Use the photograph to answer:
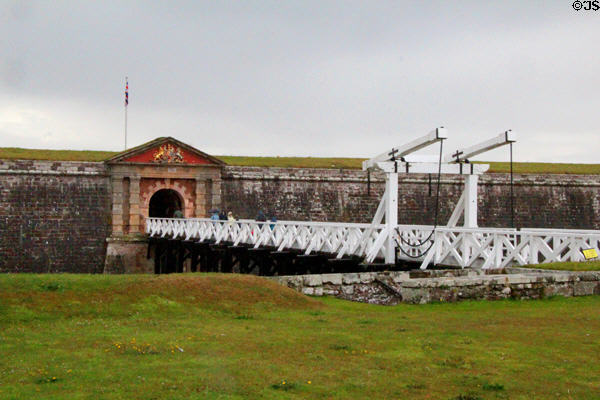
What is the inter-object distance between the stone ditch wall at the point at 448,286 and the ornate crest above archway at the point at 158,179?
16489 mm

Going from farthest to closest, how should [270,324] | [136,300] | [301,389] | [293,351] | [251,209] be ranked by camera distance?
[251,209] → [136,300] → [270,324] → [293,351] → [301,389]

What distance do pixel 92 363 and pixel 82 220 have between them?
20161 mm

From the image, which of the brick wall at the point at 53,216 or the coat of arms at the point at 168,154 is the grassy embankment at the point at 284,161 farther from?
the coat of arms at the point at 168,154

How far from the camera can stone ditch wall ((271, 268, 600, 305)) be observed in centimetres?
873

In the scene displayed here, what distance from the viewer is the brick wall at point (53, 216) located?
77.8 ft

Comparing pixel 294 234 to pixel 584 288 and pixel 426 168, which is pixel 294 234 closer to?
pixel 426 168

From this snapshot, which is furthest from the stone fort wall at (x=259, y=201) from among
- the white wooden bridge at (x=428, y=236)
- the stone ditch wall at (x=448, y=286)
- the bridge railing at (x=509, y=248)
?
the stone ditch wall at (x=448, y=286)

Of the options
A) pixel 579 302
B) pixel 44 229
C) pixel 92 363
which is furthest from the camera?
pixel 44 229

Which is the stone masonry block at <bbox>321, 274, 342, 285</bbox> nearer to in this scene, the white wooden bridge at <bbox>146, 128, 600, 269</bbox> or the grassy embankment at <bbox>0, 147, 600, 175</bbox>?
the white wooden bridge at <bbox>146, 128, 600, 269</bbox>

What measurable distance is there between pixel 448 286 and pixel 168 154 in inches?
715

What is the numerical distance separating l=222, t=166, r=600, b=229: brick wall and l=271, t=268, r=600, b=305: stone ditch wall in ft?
53.8

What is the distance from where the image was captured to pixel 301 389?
182 inches

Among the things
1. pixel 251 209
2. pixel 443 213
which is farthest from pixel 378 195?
pixel 251 209

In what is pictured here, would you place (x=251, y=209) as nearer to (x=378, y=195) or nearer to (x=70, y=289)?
(x=378, y=195)
